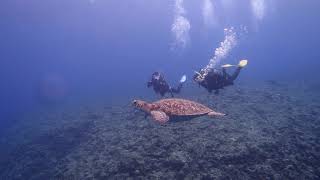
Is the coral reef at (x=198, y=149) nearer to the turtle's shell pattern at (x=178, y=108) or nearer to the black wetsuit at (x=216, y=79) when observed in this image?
the turtle's shell pattern at (x=178, y=108)

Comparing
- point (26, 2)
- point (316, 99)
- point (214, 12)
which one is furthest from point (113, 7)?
point (316, 99)

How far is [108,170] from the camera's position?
6578 mm

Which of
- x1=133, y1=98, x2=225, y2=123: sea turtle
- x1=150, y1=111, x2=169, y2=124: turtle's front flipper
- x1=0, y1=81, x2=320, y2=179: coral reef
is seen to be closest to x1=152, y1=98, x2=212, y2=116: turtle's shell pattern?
x1=133, y1=98, x2=225, y2=123: sea turtle

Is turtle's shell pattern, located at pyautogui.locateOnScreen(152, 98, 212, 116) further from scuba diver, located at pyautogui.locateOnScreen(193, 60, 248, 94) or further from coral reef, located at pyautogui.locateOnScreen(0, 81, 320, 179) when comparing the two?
scuba diver, located at pyautogui.locateOnScreen(193, 60, 248, 94)

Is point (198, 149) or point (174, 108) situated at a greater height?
point (174, 108)

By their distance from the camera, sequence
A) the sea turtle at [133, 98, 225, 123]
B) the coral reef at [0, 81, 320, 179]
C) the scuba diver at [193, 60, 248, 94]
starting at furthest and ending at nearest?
the scuba diver at [193, 60, 248, 94] → the sea turtle at [133, 98, 225, 123] → the coral reef at [0, 81, 320, 179]

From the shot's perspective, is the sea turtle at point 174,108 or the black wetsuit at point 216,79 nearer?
the sea turtle at point 174,108

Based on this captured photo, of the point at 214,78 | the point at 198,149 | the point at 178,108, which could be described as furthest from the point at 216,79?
the point at 198,149

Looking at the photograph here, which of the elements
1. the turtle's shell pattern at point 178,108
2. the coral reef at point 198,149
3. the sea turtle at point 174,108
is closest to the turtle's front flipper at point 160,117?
the sea turtle at point 174,108

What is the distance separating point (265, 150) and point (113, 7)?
237 ft

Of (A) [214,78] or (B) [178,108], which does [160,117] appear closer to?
(B) [178,108]

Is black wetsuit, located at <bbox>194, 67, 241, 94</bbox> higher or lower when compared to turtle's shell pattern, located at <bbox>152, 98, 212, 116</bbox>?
higher

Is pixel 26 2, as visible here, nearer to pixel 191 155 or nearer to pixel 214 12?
pixel 191 155

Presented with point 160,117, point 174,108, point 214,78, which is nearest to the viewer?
point 160,117
